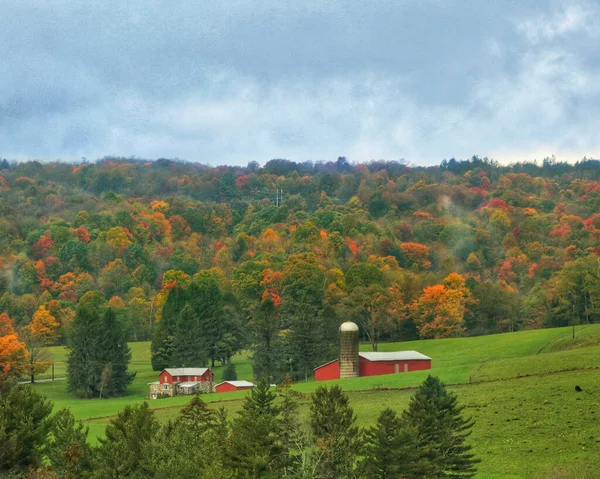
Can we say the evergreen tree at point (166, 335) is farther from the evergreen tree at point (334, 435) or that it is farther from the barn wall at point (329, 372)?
the evergreen tree at point (334, 435)

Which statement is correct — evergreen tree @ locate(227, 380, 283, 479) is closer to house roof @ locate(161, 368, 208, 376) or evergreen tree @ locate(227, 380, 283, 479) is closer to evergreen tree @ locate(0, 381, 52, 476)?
evergreen tree @ locate(0, 381, 52, 476)

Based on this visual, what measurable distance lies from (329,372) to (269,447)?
140 feet

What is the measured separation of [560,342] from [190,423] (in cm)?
4113

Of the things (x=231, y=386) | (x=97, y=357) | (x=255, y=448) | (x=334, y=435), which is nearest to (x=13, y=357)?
(x=97, y=357)

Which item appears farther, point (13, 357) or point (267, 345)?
point (13, 357)

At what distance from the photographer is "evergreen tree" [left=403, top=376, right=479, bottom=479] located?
45.9 metres

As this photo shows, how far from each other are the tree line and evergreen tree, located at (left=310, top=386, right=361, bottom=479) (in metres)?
0.05

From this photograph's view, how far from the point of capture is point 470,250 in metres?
187

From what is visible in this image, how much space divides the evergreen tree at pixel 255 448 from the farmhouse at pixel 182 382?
148 ft

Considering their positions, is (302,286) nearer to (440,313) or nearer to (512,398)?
(440,313)

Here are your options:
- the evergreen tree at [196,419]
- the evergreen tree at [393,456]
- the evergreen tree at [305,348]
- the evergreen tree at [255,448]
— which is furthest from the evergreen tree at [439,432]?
the evergreen tree at [305,348]

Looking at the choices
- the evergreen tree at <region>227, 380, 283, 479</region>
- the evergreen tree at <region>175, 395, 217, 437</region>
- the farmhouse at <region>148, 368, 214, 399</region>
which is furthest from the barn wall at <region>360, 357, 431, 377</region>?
the evergreen tree at <region>227, 380, 283, 479</region>

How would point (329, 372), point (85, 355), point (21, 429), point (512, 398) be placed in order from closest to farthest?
point (21, 429), point (512, 398), point (329, 372), point (85, 355)

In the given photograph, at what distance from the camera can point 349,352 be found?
8662 centimetres
